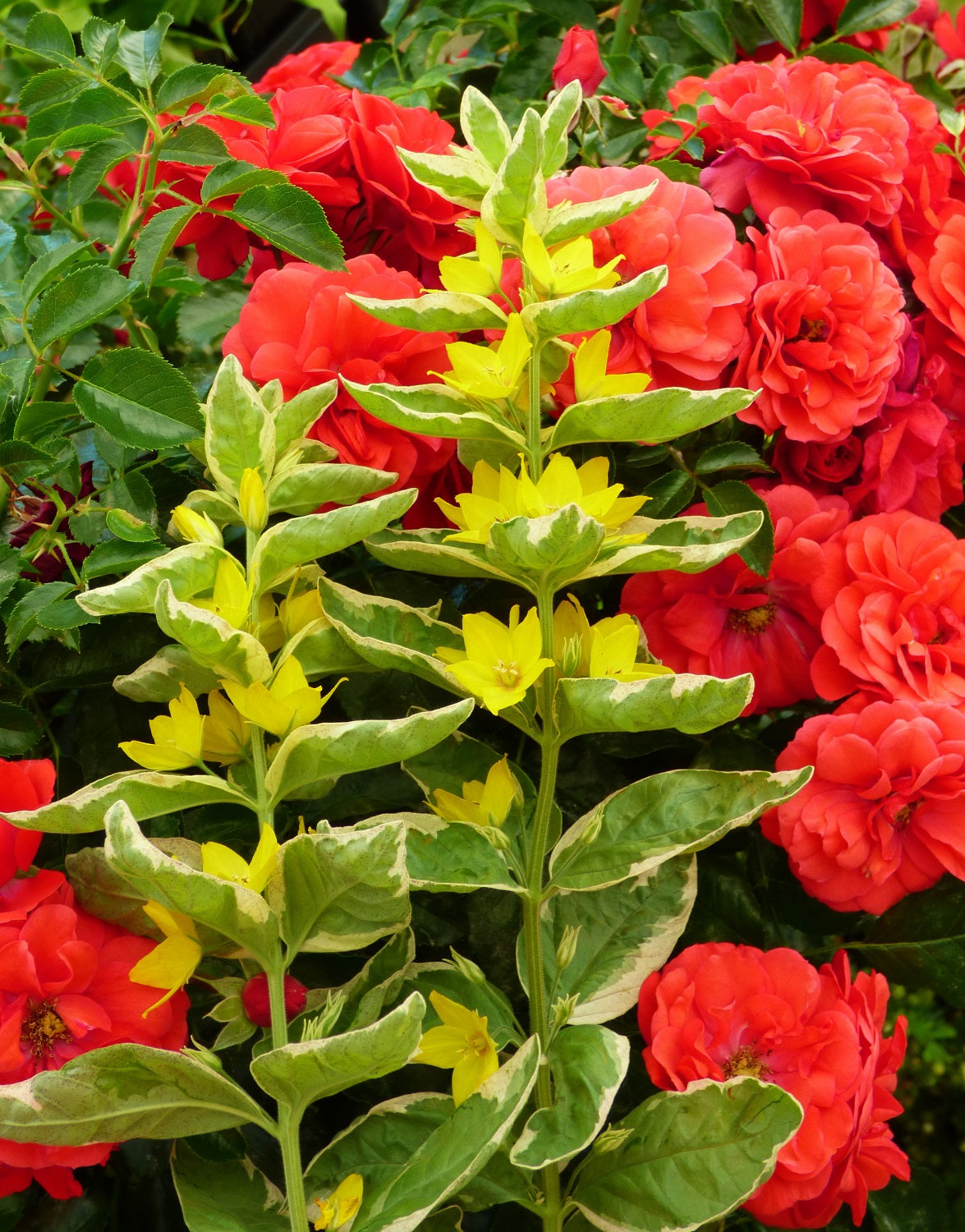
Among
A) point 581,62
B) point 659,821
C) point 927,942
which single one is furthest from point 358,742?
point 581,62

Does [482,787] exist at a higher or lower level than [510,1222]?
higher

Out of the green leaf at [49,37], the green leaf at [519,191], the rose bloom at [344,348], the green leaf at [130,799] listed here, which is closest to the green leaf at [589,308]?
the green leaf at [519,191]

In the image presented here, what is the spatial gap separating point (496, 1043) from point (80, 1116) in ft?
0.54

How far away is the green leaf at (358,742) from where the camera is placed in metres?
0.44

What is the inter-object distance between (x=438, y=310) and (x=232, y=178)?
0.15 meters

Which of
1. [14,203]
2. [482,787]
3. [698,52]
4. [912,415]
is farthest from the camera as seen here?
[698,52]

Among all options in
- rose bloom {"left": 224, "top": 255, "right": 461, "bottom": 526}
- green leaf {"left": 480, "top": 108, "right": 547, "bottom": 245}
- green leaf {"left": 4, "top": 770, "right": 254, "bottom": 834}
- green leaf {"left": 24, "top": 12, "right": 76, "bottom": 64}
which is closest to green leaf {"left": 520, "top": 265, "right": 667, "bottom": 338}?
green leaf {"left": 480, "top": 108, "right": 547, "bottom": 245}

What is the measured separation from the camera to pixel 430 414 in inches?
19.0

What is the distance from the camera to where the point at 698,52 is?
0.93 meters

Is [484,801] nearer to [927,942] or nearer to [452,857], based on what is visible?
[452,857]

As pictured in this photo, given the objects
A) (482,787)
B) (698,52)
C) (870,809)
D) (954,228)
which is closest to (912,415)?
(954,228)

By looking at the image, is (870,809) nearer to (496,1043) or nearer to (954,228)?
(496,1043)

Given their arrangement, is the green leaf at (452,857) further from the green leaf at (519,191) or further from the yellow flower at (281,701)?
the green leaf at (519,191)

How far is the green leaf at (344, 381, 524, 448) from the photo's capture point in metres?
0.48
